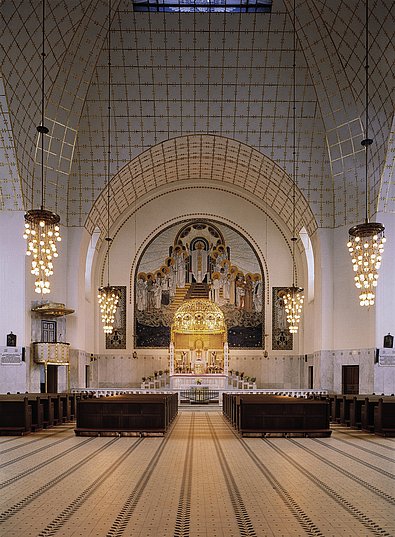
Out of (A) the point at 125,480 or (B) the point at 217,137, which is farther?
(B) the point at 217,137

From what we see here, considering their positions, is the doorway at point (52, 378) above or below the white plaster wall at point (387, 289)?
below

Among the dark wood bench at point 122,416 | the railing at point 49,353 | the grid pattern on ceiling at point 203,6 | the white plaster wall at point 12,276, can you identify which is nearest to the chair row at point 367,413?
the dark wood bench at point 122,416

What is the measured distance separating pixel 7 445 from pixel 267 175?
49.4 feet

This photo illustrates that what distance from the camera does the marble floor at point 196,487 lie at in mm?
5645

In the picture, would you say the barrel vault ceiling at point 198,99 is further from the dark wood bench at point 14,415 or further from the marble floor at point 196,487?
the marble floor at point 196,487

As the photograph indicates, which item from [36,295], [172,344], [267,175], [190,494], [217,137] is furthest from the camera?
[172,344]

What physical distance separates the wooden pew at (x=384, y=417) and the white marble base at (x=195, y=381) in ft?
39.8

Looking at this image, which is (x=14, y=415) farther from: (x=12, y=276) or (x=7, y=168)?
(x=7, y=168)

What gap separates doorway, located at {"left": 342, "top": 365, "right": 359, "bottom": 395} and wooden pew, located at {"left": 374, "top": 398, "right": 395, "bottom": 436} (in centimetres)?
755

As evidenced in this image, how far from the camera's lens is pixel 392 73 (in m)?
17.3

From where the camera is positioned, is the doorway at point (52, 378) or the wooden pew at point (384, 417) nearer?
the wooden pew at point (384, 417)

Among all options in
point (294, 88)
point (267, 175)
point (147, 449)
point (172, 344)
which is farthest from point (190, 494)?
Answer: point (172, 344)

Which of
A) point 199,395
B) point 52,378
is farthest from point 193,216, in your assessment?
point 52,378

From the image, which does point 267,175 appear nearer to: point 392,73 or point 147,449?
point 392,73
